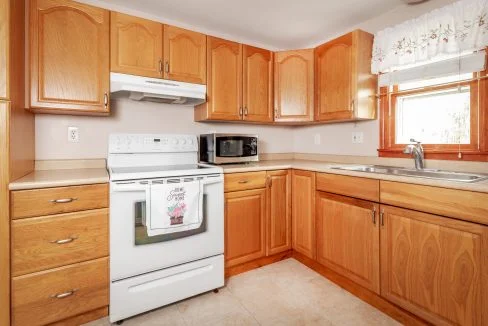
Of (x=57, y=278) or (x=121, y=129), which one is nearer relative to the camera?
(x=57, y=278)

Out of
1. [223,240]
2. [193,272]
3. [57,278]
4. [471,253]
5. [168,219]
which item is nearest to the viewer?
[471,253]

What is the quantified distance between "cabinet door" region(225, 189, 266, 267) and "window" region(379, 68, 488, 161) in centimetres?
115

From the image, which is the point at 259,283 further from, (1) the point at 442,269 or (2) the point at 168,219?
(1) the point at 442,269

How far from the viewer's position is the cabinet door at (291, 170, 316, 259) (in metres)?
2.19

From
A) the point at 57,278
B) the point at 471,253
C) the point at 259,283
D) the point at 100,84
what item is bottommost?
the point at 259,283

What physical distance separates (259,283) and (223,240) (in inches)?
17.4

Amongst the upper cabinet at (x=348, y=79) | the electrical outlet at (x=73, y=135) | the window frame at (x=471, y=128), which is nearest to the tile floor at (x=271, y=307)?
the window frame at (x=471, y=128)

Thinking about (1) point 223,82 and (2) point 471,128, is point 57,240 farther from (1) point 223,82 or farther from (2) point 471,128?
→ (2) point 471,128

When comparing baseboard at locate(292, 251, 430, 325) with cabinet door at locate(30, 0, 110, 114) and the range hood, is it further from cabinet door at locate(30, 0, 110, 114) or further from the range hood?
cabinet door at locate(30, 0, 110, 114)

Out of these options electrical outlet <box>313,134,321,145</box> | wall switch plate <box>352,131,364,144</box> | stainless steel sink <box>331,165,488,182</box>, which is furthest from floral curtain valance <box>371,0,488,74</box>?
electrical outlet <box>313,134,321,145</box>

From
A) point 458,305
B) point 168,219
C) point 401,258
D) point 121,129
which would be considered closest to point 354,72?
point 401,258

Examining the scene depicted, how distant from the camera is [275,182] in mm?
2307

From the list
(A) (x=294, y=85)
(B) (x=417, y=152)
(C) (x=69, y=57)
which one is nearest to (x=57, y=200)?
(C) (x=69, y=57)

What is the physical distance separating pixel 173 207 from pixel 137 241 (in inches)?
11.5
